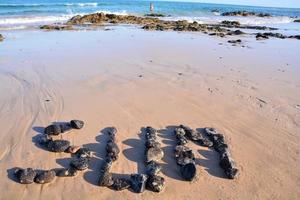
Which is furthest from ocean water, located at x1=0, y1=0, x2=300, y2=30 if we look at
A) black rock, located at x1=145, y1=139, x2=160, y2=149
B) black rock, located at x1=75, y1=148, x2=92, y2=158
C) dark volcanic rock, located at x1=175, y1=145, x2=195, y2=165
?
dark volcanic rock, located at x1=175, y1=145, x2=195, y2=165

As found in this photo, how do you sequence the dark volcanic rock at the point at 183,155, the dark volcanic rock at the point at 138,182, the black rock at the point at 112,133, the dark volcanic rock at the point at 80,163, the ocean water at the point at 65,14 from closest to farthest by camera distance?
the dark volcanic rock at the point at 138,182 < the dark volcanic rock at the point at 80,163 < the dark volcanic rock at the point at 183,155 < the black rock at the point at 112,133 < the ocean water at the point at 65,14

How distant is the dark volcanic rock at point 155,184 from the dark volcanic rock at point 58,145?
139cm

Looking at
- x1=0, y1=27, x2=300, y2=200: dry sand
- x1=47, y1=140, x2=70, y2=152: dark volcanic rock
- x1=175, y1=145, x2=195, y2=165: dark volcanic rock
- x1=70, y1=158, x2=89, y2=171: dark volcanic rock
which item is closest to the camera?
x1=0, y1=27, x2=300, y2=200: dry sand

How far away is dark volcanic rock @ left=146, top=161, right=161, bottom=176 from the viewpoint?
436cm

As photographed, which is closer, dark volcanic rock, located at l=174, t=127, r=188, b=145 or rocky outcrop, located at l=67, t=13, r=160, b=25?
dark volcanic rock, located at l=174, t=127, r=188, b=145

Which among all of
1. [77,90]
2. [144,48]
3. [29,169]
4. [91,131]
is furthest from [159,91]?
[144,48]

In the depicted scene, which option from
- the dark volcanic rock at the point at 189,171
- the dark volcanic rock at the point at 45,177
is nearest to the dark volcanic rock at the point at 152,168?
the dark volcanic rock at the point at 189,171

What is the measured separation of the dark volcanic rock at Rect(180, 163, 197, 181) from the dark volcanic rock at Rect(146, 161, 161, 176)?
0.31 metres

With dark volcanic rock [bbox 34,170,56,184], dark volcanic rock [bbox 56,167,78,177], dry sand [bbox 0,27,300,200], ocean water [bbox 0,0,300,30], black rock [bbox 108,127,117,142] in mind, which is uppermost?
dark volcanic rock [bbox 34,170,56,184]

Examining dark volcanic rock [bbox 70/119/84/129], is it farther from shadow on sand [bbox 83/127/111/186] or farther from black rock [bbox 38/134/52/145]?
black rock [bbox 38/134/52/145]

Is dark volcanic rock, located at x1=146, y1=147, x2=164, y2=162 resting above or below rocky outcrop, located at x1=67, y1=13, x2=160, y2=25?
above

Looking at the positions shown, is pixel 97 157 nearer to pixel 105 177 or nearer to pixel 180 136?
pixel 105 177

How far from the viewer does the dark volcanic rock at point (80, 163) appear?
442 cm

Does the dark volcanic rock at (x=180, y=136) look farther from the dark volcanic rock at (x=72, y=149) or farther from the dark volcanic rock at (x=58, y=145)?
the dark volcanic rock at (x=58, y=145)
